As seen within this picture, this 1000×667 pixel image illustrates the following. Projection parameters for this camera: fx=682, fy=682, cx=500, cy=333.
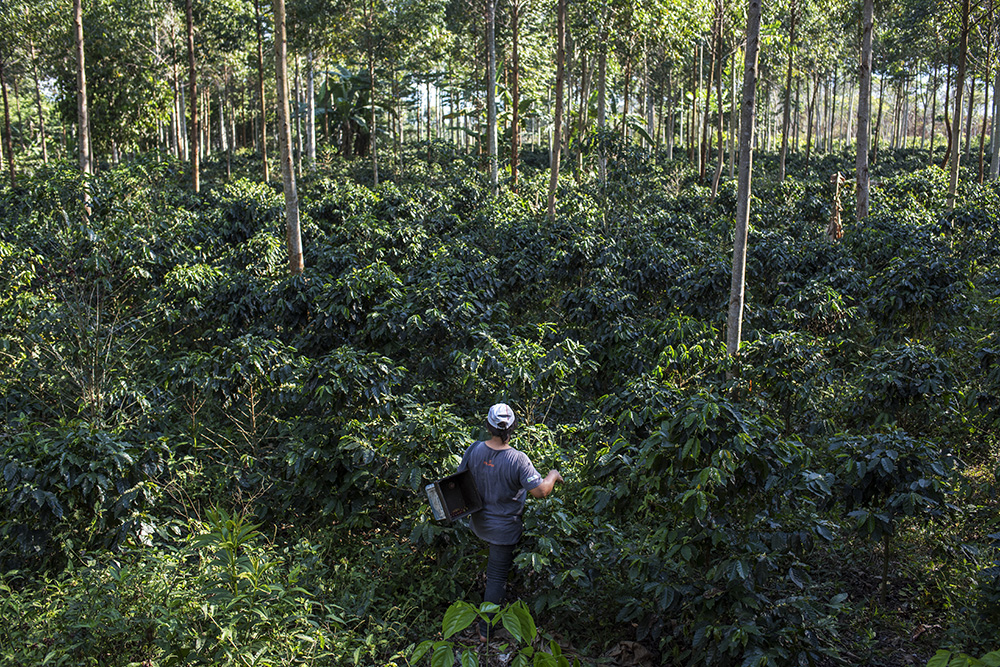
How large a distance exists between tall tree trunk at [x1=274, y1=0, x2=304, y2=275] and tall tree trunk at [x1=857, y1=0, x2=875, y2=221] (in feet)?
32.2

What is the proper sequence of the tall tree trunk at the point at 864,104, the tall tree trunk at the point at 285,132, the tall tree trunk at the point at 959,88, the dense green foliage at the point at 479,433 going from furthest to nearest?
1. the tall tree trunk at the point at 959,88
2. the tall tree trunk at the point at 864,104
3. the tall tree trunk at the point at 285,132
4. the dense green foliage at the point at 479,433

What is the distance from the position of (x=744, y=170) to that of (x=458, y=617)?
5.99m

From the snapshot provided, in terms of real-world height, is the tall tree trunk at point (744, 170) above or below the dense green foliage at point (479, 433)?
above

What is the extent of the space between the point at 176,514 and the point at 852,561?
511cm

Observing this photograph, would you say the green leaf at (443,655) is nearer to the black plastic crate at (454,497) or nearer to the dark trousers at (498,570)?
the black plastic crate at (454,497)

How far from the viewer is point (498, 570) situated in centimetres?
402

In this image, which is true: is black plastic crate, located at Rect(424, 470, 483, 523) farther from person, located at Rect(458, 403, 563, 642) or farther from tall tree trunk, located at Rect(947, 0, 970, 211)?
tall tree trunk, located at Rect(947, 0, 970, 211)

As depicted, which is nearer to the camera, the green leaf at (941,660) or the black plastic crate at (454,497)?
the green leaf at (941,660)

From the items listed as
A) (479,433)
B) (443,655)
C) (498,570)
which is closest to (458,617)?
(443,655)

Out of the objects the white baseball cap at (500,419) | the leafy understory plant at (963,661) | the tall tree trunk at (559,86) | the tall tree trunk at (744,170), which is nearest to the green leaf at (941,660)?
the leafy understory plant at (963,661)

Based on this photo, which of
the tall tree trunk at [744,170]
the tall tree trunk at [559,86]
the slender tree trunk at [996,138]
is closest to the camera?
the tall tree trunk at [744,170]

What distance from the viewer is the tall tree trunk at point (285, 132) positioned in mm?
9016

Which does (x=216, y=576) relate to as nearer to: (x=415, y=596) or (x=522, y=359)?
(x=415, y=596)

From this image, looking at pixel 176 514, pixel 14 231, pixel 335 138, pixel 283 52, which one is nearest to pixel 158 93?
pixel 335 138
